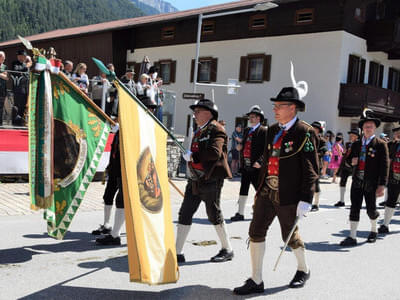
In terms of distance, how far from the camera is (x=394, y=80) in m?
24.7

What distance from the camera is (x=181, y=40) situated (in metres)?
25.9

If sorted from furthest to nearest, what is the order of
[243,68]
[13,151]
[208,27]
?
[208,27] → [243,68] → [13,151]

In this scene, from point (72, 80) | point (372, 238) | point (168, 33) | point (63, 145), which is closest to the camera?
point (63, 145)

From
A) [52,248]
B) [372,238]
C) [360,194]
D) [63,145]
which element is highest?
[63,145]

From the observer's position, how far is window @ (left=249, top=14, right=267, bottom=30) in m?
22.5

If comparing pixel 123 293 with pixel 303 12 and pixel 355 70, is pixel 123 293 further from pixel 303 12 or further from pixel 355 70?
pixel 355 70

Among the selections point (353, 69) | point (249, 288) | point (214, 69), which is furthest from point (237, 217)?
point (214, 69)

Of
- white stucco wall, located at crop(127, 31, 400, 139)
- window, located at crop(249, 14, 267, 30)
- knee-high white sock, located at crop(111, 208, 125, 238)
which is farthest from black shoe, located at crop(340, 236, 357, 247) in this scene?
window, located at crop(249, 14, 267, 30)

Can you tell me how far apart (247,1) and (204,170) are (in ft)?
71.8

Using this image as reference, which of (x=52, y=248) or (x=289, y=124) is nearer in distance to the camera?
(x=289, y=124)

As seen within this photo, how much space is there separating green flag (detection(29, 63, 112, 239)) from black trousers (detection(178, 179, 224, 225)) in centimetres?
117

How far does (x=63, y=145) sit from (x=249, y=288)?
253 centimetres

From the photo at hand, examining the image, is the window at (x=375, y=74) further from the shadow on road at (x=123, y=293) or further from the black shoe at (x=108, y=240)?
the shadow on road at (x=123, y=293)

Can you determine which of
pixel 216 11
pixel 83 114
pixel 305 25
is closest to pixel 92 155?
pixel 83 114
